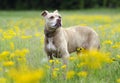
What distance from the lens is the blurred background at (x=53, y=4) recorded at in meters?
46.7

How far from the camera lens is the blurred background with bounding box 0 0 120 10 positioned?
46.7 metres

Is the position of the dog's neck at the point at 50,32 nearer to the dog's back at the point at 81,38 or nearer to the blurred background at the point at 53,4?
the dog's back at the point at 81,38

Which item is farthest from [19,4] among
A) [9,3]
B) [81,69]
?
[81,69]

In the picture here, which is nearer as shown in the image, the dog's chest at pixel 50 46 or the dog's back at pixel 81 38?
the dog's chest at pixel 50 46

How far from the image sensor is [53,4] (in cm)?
4741

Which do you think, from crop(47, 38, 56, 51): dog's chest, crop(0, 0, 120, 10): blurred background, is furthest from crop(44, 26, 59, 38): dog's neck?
crop(0, 0, 120, 10): blurred background

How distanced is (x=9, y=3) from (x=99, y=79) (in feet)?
137

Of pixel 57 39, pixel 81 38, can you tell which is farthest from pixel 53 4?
pixel 57 39

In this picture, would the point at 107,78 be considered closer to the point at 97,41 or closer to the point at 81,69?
the point at 81,69

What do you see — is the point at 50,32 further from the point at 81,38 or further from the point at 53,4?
the point at 53,4

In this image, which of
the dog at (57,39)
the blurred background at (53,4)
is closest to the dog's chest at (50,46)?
the dog at (57,39)

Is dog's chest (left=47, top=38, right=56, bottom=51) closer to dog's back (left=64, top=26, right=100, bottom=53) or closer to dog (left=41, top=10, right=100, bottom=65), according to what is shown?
dog (left=41, top=10, right=100, bottom=65)

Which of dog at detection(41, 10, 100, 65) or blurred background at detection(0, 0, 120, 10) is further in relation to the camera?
blurred background at detection(0, 0, 120, 10)

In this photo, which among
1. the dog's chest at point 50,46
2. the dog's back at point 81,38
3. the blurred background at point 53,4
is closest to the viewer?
the dog's chest at point 50,46
